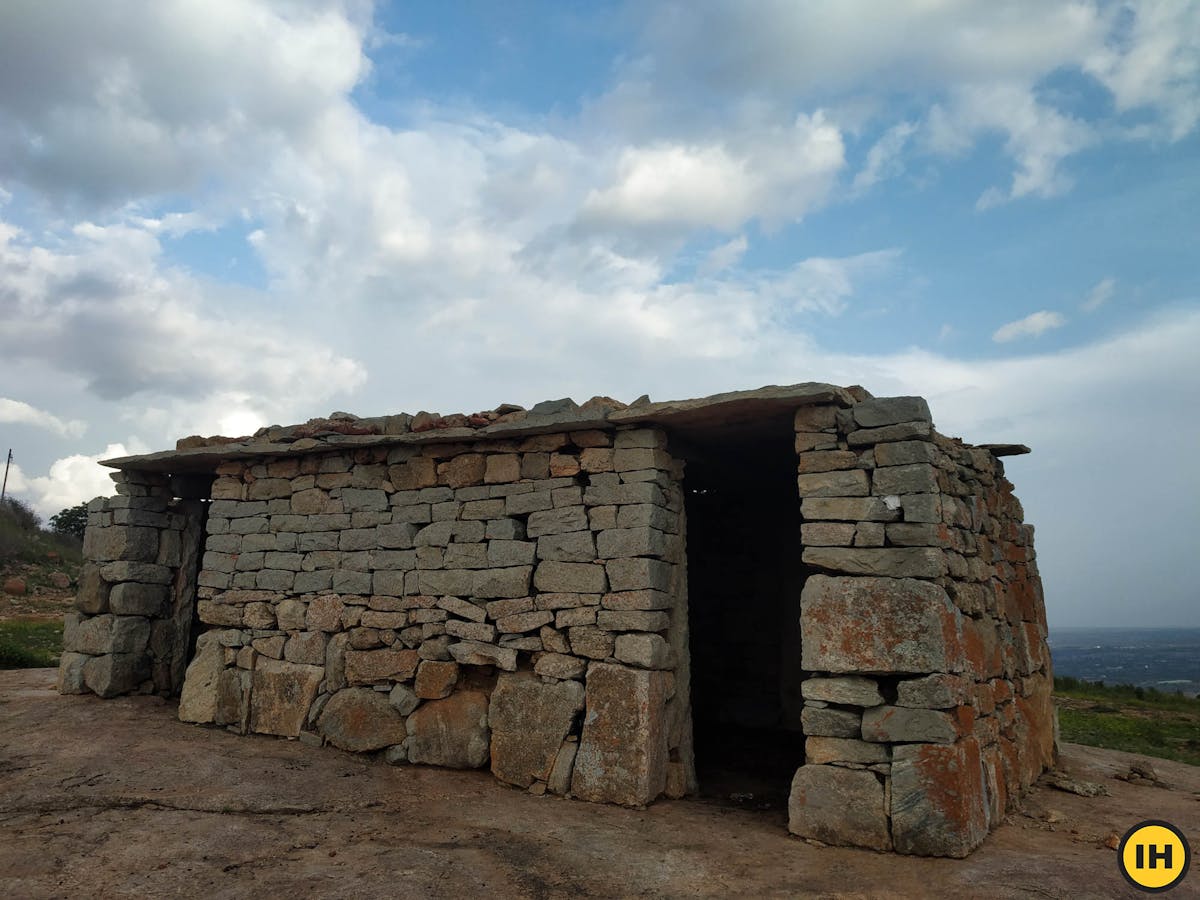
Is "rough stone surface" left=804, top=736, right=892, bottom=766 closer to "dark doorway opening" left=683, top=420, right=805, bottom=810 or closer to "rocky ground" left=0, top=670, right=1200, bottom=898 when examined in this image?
"rocky ground" left=0, top=670, right=1200, bottom=898

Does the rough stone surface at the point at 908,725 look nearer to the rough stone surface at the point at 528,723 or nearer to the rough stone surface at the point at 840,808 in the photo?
the rough stone surface at the point at 840,808

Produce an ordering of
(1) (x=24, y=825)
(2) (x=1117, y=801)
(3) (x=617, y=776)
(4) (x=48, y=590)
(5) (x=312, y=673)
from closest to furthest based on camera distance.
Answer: (1) (x=24, y=825) < (3) (x=617, y=776) < (2) (x=1117, y=801) < (5) (x=312, y=673) < (4) (x=48, y=590)

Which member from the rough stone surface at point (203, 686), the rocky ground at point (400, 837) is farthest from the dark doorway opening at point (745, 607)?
the rough stone surface at point (203, 686)

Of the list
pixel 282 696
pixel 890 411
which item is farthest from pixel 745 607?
pixel 282 696

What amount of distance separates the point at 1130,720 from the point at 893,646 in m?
10.0

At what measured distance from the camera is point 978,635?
19.5ft

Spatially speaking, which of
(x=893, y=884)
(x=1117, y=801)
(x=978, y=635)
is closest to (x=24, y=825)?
(x=893, y=884)

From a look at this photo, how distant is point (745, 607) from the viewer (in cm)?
1041

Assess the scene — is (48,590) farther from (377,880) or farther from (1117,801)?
(1117,801)

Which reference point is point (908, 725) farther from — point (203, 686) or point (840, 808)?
point (203, 686)

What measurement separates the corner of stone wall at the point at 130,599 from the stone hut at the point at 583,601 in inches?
1.0

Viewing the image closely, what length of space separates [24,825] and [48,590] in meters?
16.3

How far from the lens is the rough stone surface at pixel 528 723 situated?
625 centimetres

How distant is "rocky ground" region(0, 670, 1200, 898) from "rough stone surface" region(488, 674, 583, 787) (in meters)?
0.19
